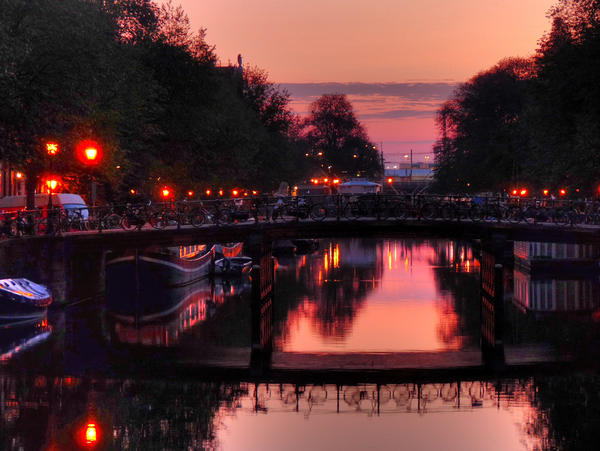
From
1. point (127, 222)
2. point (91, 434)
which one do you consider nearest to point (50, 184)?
point (127, 222)

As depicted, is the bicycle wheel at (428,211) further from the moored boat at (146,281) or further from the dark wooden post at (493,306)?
the moored boat at (146,281)

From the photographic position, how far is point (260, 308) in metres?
49.9

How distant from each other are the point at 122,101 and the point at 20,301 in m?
15.4

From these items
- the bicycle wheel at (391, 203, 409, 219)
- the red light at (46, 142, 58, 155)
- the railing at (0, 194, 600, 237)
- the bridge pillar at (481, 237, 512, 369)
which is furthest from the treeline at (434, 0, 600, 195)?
the red light at (46, 142, 58, 155)

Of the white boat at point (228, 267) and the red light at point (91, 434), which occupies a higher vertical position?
the white boat at point (228, 267)

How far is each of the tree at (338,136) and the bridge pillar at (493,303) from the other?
128343 millimetres

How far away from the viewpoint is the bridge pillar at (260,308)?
43.8 m

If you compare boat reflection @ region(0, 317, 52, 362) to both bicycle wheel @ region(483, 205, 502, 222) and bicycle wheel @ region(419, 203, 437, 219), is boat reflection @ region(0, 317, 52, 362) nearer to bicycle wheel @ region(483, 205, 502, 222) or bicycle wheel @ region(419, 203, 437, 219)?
bicycle wheel @ region(419, 203, 437, 219)

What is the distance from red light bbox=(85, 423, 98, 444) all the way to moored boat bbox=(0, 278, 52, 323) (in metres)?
19.0

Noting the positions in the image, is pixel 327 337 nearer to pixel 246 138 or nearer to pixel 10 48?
pixel 10 48

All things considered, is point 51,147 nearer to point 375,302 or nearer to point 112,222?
point 112,222

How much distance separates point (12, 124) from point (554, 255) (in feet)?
156

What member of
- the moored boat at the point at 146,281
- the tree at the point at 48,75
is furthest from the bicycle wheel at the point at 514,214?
the tree at the point at 48,75

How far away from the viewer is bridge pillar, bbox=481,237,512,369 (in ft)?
145
